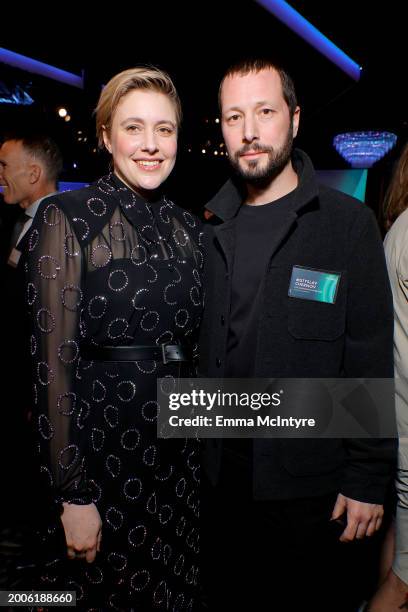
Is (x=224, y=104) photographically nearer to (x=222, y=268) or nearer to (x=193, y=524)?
(x=222, y=268)

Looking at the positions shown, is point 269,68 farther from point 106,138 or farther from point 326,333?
point 326,333

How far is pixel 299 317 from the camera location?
1.44m

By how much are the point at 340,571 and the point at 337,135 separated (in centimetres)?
595

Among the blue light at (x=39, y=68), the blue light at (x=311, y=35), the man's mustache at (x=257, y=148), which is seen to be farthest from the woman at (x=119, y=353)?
the blue light at (x=39, y=68)

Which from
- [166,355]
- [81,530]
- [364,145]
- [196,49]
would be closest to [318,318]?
[166,355]

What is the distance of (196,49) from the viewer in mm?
4203

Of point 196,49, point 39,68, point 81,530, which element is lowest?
point 81,530

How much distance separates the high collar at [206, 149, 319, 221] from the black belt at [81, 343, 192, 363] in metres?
0.49

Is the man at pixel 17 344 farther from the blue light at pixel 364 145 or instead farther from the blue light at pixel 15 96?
the blue light at pixel 364 145

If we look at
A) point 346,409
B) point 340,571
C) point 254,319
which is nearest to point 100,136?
point 254,319

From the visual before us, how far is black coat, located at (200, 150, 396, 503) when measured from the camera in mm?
1412

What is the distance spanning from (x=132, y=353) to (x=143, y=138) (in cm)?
65

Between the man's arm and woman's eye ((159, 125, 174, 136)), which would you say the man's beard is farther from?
the man's arm

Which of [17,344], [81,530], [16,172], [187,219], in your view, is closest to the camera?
[81,530]
